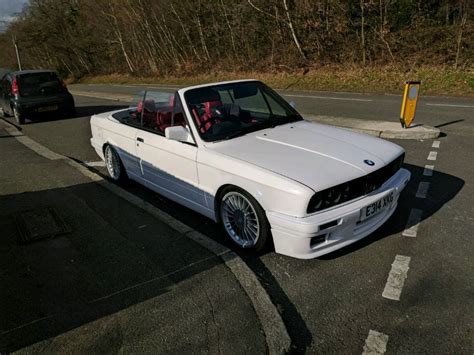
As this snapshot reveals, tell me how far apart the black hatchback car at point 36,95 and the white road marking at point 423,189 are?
11.4 meters

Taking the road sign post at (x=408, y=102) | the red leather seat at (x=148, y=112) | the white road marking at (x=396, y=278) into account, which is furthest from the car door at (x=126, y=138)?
the road sign post at (x=408, y=102)

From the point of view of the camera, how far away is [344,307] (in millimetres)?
2846

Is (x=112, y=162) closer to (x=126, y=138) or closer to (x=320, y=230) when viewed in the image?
(x=126, y=138)

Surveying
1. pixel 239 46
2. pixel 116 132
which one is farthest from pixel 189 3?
pixel 116 132

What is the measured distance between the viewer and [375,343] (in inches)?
97.9

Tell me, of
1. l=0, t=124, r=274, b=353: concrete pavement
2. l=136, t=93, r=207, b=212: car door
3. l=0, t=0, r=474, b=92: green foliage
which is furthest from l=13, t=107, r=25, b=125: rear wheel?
l=0, t=0, r=474, b=92: green foliage

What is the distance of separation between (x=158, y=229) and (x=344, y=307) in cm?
213

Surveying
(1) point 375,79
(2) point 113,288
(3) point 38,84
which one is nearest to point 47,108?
(3) point 38,84

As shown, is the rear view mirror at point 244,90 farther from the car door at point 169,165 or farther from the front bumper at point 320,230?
the front bumper at point 320,230

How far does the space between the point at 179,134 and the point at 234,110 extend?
0.71m

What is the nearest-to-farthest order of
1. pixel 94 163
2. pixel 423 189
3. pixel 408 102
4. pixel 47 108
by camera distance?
pixel 423 189 < pixel 94 163 < pixel 408 102 < pixel 47 108

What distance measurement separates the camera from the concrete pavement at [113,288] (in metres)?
2.57

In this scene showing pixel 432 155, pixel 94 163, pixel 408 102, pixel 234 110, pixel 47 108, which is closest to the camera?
pixel 234 110

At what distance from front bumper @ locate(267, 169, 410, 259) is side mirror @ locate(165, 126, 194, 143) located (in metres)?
1.32
